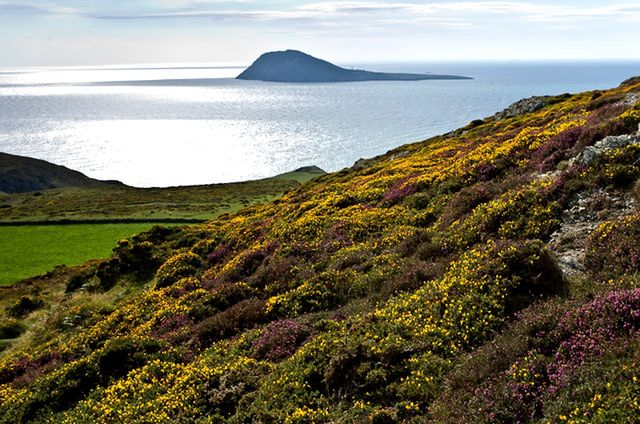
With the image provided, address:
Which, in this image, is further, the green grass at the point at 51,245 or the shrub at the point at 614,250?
the green grass at the point at 51,245

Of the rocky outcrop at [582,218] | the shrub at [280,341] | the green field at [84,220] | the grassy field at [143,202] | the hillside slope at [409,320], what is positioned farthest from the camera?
the grassy field at [143,202]

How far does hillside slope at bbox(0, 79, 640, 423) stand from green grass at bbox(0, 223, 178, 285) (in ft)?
87.4

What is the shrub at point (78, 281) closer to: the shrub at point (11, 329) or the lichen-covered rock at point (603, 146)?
the shrub at point (11, 329)

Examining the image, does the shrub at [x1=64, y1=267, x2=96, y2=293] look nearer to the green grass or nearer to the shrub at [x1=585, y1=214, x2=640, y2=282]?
the green grass

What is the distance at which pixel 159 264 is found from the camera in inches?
1512

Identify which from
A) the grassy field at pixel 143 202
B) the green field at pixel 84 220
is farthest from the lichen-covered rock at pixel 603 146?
the grassy field at pixel 143 202

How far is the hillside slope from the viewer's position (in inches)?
416

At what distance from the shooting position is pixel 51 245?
6450 cm

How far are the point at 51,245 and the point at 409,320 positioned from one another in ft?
212

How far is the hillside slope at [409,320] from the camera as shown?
10.6 meters

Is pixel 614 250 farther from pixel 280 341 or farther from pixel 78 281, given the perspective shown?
pixel 78 281

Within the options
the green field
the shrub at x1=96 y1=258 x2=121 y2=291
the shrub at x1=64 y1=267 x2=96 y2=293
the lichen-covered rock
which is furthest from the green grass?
the lichen-covered rock

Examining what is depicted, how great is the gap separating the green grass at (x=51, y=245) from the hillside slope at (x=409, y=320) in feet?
87.4

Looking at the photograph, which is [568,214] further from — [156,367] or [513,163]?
[156,367]
